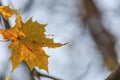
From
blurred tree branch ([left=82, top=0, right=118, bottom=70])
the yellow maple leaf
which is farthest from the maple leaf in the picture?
blurred tree branch ([left=82, top=0, right=118, bottom=70])

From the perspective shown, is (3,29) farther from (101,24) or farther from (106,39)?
(101,24)

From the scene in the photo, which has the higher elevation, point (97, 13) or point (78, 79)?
point (97, 13)

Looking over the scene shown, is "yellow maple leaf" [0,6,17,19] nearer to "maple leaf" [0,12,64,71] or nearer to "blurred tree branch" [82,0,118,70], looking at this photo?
"maple leaf" [0,12,64,71]

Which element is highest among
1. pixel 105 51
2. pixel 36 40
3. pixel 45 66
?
pixel 105 51

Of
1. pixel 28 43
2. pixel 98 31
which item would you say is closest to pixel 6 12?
pixel 28 43

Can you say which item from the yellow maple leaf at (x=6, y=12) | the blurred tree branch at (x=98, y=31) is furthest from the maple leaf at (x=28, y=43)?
the blurred tree branch at (x=98, y=31)

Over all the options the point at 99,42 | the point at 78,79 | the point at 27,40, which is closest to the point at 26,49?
the point at 27,40

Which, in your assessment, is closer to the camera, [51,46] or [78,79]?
[51,46]
